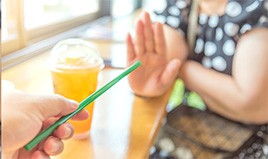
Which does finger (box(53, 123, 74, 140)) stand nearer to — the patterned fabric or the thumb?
the thumb

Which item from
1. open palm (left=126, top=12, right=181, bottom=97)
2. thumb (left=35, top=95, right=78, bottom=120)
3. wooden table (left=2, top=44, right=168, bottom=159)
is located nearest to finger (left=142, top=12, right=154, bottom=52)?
open palm (left=126, top=12, right=181, bottom=97)

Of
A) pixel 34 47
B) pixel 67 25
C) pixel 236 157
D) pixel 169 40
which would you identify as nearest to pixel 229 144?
pixel 236 157

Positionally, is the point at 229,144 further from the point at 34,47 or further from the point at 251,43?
the point at 34,47

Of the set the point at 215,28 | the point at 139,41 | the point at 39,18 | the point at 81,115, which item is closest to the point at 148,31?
the point at 139,41

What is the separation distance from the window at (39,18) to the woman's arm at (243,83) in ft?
1.46

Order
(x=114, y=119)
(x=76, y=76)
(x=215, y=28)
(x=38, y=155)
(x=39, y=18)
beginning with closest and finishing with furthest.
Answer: (x=38, y=155) → (x=76, y=76) → (x=114, y=119) → (x=215, y=28) → (x=39, y=18)

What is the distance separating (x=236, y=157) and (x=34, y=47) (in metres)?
0.62

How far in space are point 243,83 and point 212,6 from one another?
0.22m

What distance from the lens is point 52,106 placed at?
413 millimetres

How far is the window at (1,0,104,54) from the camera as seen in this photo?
0.83 m

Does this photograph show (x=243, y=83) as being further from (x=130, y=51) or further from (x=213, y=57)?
(x=130, y=51)

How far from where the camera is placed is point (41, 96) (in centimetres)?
42

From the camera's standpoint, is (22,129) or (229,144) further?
(229,144)

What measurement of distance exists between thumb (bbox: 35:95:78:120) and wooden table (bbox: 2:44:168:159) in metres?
0.07
